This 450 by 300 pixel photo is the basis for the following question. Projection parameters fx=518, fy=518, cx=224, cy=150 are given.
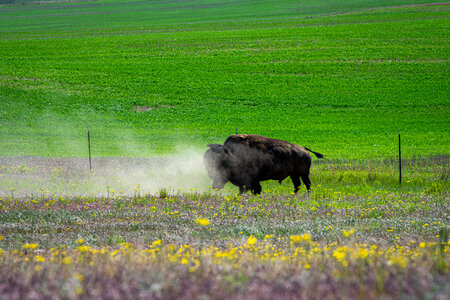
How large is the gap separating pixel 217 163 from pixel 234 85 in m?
36.1

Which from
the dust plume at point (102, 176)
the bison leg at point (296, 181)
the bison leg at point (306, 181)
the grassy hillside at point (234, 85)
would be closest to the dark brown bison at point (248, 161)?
the bison leg at point (296, 181)

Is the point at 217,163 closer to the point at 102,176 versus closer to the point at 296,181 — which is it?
the point at 296,181

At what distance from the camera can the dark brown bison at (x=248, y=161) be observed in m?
15.8

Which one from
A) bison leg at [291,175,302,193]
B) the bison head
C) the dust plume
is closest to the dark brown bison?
the bison head

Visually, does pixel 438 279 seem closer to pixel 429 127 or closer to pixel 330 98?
pixel 429 127

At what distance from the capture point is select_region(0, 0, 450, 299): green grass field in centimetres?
509

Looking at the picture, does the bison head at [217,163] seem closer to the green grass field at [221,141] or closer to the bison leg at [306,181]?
the green grass field at [221,141]

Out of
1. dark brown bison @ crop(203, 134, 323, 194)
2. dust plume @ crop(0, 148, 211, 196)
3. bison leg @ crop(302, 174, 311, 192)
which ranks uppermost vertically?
dark brown bison @ crop(203, 134, 323, 194)

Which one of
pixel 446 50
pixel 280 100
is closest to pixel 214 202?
pixel 280 100

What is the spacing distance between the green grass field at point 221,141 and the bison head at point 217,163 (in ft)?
1.77

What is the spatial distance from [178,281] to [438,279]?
2.28m

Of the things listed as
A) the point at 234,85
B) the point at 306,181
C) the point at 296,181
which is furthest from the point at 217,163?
the point at 234,85

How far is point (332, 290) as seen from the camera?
14.0 ft

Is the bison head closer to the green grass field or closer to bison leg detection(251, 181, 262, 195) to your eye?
the green grass field
